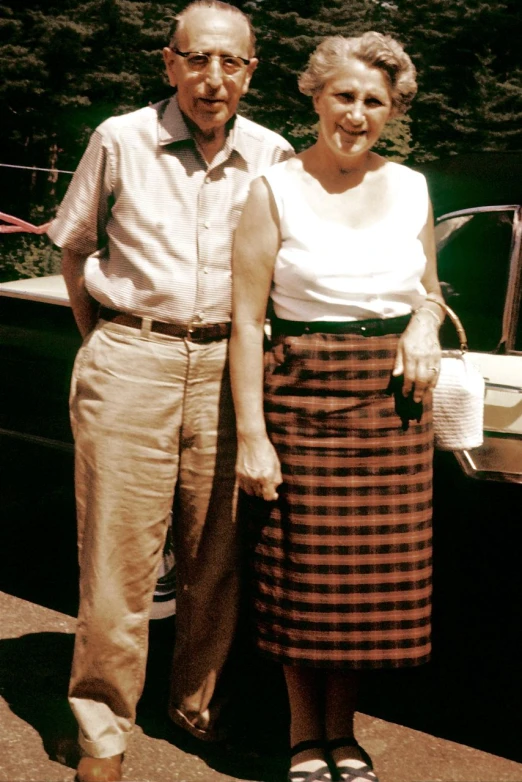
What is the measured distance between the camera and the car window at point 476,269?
3576 mm

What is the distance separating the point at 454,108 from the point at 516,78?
1282 mm

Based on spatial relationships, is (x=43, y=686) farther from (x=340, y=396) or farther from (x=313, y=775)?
(x=340, y=396)

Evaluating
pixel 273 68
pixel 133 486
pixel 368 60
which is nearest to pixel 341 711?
pixel 133 486

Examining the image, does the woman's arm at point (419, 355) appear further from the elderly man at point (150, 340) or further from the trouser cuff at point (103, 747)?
the trouser cuff at point (103, 747)

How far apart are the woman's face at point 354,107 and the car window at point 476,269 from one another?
104cm

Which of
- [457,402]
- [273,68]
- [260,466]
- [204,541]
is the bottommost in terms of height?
[204,541]

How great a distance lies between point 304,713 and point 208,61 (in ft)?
5.77

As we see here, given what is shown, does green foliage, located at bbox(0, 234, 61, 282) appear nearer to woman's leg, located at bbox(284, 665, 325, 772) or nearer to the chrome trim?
the chrome trim

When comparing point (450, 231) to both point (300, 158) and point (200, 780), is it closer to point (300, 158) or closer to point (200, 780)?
point (300, 158)

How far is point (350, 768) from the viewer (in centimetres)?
282

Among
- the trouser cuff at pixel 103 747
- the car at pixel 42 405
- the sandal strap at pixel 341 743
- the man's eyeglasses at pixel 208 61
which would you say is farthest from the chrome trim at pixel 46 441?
the man's eyeglasses at pixel 208 61

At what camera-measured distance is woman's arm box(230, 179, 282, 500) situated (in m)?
2.66

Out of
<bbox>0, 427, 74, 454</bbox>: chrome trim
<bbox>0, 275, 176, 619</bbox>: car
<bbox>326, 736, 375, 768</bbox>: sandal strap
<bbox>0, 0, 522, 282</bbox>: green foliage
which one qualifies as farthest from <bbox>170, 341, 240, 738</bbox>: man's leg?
<bbox>0, 0, 522, 282</bbox>: green foliage

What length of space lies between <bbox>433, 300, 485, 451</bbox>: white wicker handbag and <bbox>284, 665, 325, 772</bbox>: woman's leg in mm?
736
